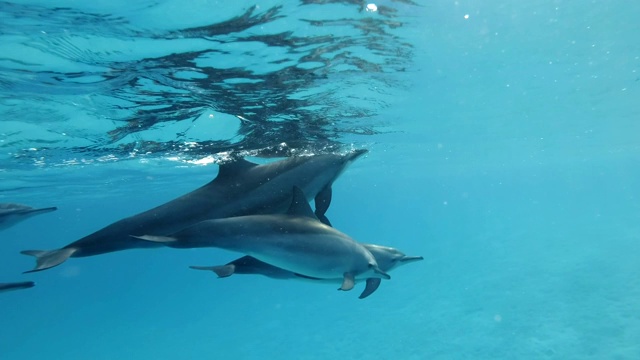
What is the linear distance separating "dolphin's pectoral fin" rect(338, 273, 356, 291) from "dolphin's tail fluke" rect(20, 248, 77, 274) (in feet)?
13.1

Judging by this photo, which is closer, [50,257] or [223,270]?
[50,257]

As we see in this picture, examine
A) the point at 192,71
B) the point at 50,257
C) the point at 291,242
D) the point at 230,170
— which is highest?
the point at 192,71

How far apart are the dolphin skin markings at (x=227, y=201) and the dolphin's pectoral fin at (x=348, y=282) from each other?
85.1 inches

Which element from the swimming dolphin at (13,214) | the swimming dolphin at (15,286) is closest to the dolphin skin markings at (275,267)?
the swimming dolphin at (15,286)

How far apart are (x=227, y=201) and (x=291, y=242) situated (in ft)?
6.57

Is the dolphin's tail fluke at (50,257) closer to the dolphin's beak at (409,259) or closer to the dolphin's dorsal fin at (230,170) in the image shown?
the dolphin's dorsal fin at (230,170)

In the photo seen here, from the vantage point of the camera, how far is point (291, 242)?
256 inches

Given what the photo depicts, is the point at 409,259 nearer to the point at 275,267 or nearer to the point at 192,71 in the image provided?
the point at 275,267

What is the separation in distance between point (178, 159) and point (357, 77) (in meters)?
14.0

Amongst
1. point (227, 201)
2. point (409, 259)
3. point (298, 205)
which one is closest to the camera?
point (298, 205)

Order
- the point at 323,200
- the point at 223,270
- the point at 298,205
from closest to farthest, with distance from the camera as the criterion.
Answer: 1. the point at 223,270
2. the point at 298,205
3. the point at 323,200

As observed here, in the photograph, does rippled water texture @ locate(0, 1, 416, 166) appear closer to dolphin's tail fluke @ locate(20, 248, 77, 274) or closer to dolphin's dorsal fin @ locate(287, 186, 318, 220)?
dolphin's dorsal fin @ locate(287, 186, 318, 220)

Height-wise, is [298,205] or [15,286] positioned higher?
[298,205]

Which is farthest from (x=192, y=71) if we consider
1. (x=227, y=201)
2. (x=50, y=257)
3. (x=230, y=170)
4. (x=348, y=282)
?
(x=348, y=282)
